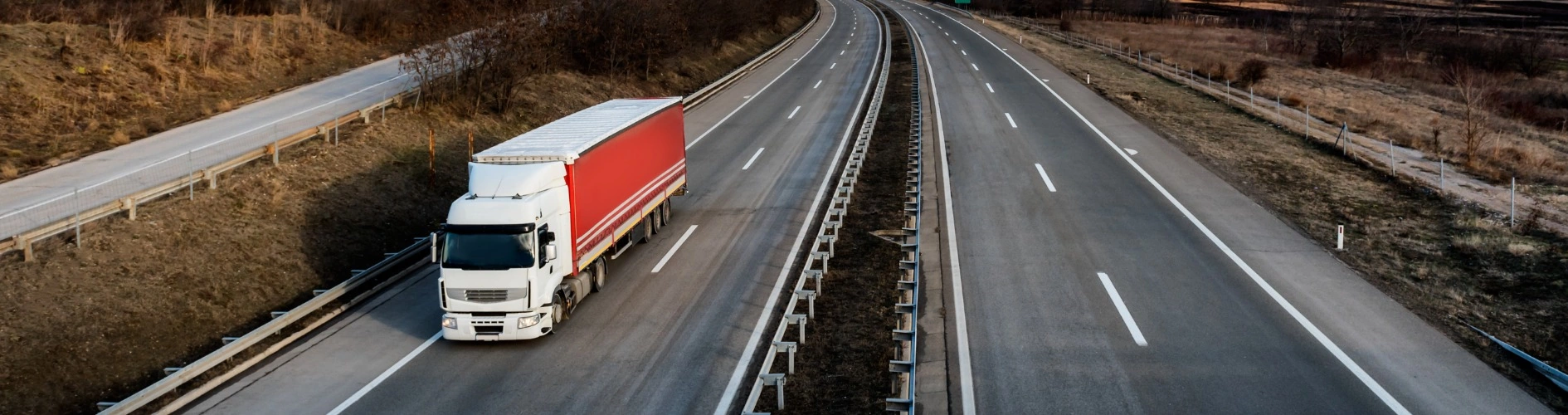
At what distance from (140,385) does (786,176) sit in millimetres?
17308

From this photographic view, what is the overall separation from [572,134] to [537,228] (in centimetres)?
402

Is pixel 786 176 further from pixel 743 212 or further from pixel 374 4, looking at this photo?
pixel 374 4

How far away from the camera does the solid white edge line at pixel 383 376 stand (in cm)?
1292

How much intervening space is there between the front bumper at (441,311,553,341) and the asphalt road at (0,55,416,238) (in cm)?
845

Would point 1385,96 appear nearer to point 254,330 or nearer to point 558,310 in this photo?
point 558,310

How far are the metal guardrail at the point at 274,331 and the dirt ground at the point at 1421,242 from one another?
17.2 m

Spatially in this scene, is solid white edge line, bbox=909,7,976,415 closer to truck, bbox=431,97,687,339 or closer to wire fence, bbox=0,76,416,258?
truck, bbox=431,97,687,339

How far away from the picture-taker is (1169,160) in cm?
2817

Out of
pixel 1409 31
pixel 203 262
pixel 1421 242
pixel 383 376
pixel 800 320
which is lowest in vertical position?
pixel 383 376

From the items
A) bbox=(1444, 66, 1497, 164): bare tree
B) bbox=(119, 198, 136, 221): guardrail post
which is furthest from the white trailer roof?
bbox=(1444, 66, 1497, 164): bare tree

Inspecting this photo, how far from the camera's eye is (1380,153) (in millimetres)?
30438

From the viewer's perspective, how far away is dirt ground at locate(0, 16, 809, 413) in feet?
45.2

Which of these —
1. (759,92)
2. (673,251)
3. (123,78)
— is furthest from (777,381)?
(759,92)

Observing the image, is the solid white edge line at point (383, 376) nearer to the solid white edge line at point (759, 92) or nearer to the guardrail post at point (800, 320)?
the guardrail post at point (800, 320)
